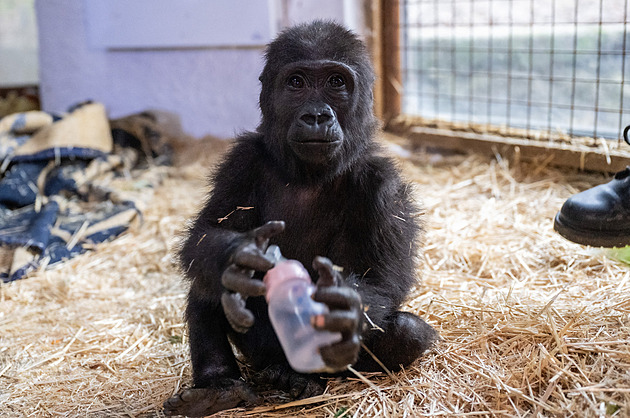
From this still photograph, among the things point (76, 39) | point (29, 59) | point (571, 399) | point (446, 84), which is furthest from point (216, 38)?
point (571, 399)

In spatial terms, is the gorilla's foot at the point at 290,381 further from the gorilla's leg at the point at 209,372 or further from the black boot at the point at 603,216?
the black boot at the point at 603,216

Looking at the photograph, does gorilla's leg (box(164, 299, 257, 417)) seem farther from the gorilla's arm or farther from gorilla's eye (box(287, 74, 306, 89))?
gorilla's eye (box(287, 74, 306, 89))

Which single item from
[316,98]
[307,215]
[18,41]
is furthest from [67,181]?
[18,41]

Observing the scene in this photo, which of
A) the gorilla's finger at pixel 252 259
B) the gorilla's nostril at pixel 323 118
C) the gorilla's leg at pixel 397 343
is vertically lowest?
the gorilla's leg at pixel 397 343

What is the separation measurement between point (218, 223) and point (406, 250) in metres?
0.91

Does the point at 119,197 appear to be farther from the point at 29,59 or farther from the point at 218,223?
the point at 29,59

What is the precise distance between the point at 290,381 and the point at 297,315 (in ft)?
2.21

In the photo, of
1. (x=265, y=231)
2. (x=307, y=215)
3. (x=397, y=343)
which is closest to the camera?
(x=265, y=231)

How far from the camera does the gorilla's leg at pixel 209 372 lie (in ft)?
9.25

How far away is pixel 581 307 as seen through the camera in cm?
336

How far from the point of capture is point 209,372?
9.78 ft

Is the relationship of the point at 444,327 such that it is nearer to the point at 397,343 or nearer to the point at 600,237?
the point at 397,343

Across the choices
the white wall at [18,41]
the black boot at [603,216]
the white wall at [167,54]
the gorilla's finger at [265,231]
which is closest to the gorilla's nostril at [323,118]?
the gorilla's finger at [265,231]

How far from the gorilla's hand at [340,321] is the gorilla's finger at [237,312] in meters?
0.26
